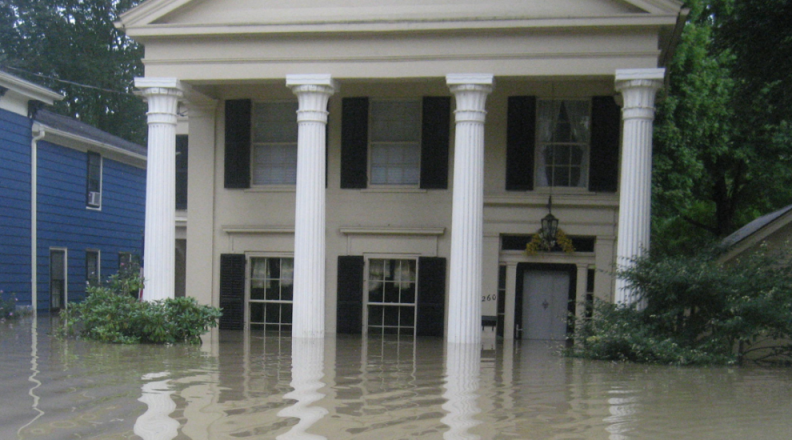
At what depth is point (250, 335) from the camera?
68.9 ft

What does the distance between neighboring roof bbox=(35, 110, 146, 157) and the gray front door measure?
1537 cm

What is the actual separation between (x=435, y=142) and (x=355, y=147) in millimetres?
1831

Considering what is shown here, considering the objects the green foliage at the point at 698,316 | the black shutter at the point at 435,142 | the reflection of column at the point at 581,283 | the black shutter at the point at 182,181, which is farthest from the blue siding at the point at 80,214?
the green foliage at the point at 698,316

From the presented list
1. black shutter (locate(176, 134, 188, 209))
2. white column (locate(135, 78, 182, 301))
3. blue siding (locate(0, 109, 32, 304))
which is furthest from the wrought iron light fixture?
blue siding (locate(0, 109, 32, 304))

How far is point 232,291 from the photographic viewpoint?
2259 centimetres

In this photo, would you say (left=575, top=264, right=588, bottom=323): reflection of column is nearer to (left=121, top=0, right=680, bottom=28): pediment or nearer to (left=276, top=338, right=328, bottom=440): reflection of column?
(left=121, top=0, right=680, bottom=28): pediment

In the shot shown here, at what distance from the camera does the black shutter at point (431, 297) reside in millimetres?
21719

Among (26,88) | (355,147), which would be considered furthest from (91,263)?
(355,147)

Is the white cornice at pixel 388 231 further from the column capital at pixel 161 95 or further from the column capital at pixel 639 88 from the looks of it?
the column capital at pixel 639 88

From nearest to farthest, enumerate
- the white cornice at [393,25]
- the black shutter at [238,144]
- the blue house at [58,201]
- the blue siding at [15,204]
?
1. the white cornice at [393,25]
2. the black shutter at [238,144]
3. the blue siding at [15,204]
4. the blue house at [58,201]

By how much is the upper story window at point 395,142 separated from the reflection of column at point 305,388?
17.9 ft

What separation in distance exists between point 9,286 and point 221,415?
20.4 m

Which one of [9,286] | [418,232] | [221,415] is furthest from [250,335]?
[221,415]

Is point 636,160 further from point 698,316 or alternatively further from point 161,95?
point 161,95
